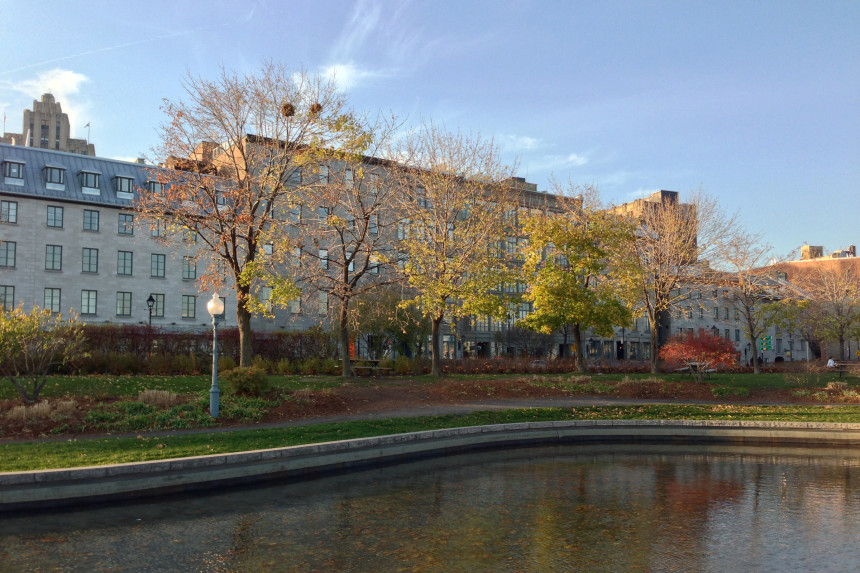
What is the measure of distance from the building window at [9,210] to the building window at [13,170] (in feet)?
6.71

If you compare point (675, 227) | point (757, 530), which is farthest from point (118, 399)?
point (675, 227)

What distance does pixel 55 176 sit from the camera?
5262 centimetres

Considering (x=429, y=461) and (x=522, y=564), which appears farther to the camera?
(x=429, y=461)

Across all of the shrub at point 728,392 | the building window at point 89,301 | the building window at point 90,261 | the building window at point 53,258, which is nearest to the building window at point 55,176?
the building window at point 53,258

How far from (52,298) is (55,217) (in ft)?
21.2

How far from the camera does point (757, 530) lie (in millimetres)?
9430

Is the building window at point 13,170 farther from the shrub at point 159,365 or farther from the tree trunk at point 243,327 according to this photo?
the tree trunk at point 243,327

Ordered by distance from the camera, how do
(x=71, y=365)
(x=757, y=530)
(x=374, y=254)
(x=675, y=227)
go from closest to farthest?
→ (x=757, y=530), (x=374, y=254), (x=71, y=365), (x=675, y=227)

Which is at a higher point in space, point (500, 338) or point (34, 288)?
point (34, 288)

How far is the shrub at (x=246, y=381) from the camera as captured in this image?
20359 mm

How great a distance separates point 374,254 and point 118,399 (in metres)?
10.9

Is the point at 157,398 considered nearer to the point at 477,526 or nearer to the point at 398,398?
the point at 398,398

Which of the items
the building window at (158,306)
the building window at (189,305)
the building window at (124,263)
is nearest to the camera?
the building window at (124,263)

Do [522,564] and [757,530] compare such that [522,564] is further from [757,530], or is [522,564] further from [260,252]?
[260,252]
